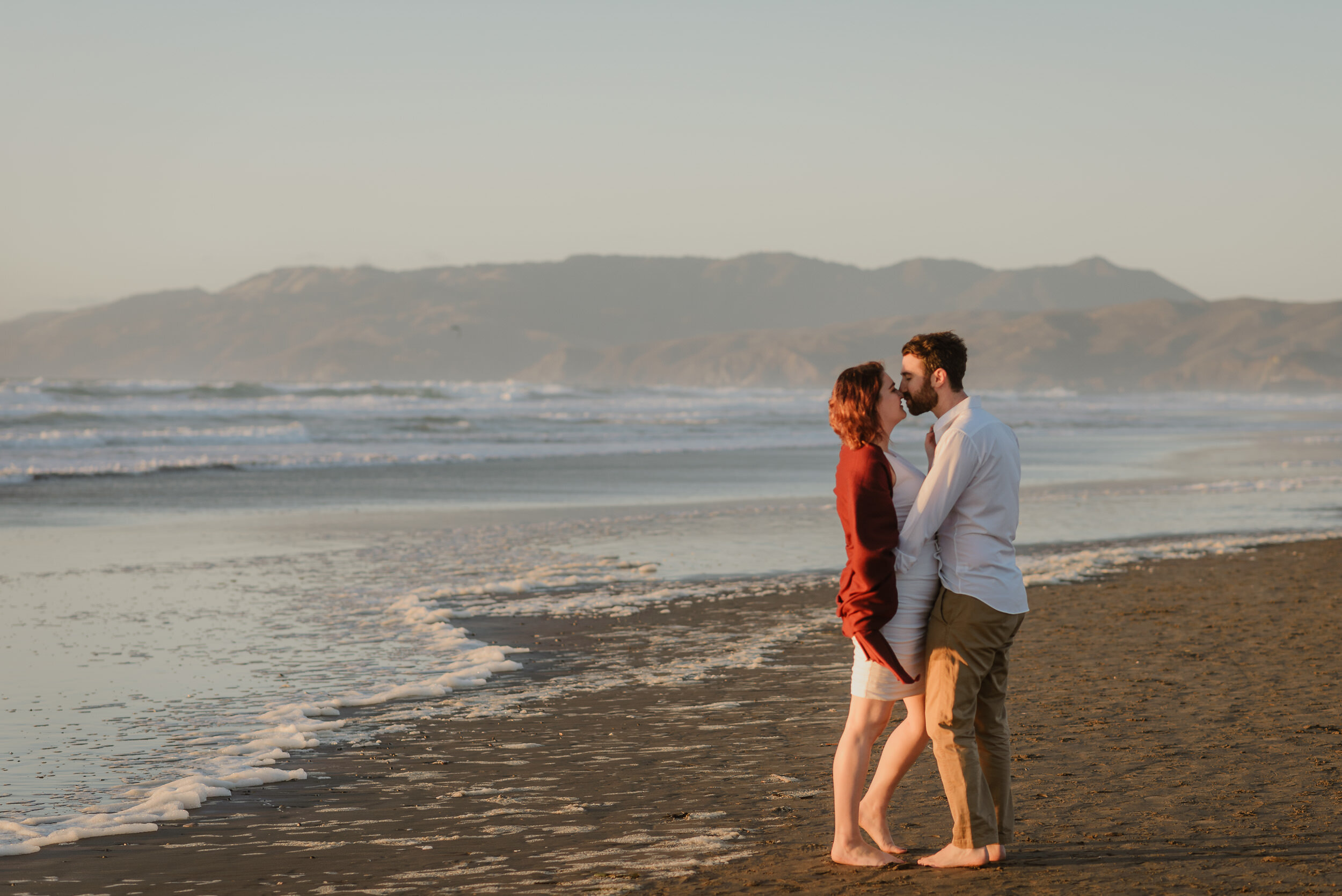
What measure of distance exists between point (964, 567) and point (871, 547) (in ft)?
1.06

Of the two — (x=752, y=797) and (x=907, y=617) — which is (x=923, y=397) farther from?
(x=752, y=797)

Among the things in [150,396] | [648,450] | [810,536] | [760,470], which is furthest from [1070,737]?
[150,396]

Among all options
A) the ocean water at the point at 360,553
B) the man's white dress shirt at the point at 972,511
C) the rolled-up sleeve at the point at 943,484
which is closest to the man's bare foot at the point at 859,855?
the man's white dress shirt at the point at 972,511

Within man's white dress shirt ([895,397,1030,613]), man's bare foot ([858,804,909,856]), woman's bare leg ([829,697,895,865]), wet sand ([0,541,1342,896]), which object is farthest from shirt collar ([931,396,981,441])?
wet sand ([0,541,1342,896])

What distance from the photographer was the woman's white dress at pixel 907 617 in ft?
Answer: 13.3

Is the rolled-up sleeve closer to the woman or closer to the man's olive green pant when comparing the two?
the woman

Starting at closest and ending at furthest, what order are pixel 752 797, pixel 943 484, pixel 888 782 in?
pixel 943 484 → pixel 888 782 → pixel 752 797

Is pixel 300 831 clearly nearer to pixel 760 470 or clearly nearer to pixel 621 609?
pixel 621 609

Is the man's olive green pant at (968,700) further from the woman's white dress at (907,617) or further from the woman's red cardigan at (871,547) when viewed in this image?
the woman's red cardigan at (871,547)

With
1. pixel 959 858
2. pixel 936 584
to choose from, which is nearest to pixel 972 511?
pixel 936 584

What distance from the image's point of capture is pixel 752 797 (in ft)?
16.5

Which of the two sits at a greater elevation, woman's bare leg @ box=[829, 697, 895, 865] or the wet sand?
woman's bare leg @ box=[829, 697, 895, 865]

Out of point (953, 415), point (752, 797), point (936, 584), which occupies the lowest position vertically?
point (752, 797)

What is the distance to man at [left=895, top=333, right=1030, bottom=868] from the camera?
3.95m
